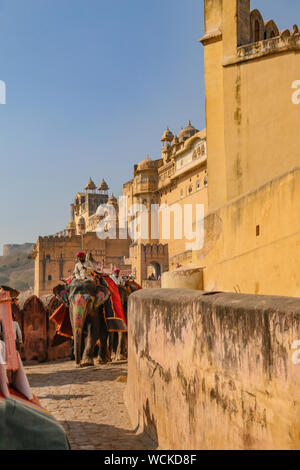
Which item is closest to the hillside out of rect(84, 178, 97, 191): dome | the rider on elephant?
rect(84, 178, 97, 191): dome

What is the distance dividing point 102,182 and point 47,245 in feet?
104

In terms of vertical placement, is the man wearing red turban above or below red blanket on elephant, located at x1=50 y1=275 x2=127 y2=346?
above

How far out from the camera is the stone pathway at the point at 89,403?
5914 mm

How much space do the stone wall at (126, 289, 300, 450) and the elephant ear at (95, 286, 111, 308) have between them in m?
6.21

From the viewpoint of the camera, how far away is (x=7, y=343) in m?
3.34

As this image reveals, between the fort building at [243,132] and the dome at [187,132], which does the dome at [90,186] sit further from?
the fort building at [243,132]

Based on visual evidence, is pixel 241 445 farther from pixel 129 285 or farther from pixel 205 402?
pixel 129 285

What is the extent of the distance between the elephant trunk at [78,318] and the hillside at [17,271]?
10601cm

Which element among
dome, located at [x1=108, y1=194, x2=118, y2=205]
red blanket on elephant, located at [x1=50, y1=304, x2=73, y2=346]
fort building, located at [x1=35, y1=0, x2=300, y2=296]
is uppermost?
dome, located at [x1=108, y1=194, x2=118, y2=205]

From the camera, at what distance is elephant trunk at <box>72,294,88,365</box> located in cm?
1149

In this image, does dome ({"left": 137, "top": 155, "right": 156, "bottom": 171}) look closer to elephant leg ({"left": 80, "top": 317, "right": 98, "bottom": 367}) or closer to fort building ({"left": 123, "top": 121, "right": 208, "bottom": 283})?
fort building ({"left": 123, "top": 121, "right": 208, "bottom": 283})

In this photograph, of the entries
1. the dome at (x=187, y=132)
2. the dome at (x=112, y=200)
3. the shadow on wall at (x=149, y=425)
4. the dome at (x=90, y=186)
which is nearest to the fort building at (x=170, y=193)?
the dome at (x=187, y=132)

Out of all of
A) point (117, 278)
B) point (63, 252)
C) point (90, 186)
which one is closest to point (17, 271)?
point (90, 186)

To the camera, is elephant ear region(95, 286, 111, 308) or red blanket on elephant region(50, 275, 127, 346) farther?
Answer: red blanket on elephant region(50, 275, 127, 346)
